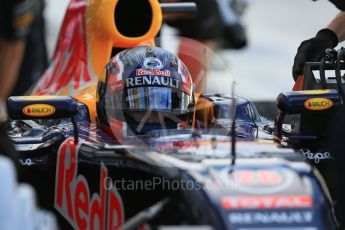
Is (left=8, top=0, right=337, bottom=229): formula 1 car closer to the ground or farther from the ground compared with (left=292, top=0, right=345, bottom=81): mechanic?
closer to the ground

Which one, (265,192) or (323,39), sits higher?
(323,39)

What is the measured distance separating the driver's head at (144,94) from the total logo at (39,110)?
36 cm

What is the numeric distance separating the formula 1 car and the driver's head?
0.12 m

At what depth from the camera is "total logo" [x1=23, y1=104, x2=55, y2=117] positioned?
181 inches

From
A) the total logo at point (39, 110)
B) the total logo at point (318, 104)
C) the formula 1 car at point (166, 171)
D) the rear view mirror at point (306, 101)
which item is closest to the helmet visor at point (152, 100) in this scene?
the formula 1 car at point (166, 171)

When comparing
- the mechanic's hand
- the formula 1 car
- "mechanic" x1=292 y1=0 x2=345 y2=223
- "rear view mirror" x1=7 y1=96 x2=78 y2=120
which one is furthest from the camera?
the mechanic's hand

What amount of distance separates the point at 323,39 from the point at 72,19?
197cm

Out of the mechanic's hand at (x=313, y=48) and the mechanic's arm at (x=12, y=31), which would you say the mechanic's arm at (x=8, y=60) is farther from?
the mechanic's hand at (x=313, y=48)

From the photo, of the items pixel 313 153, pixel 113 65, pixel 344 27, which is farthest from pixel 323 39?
pixel 113 65

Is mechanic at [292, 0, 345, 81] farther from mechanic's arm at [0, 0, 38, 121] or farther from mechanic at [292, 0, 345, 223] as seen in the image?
mechanic's arm at [0, 0, 38, 121]

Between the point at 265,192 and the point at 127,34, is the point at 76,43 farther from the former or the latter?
the point at 265,192

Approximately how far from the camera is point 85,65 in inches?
251

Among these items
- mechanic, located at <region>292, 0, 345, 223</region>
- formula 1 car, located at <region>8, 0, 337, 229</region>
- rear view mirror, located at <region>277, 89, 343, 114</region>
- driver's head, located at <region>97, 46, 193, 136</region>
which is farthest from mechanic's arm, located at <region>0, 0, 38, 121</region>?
mechanic, located at <region>292, 0, 345, 223</region>

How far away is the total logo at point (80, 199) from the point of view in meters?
4.11
